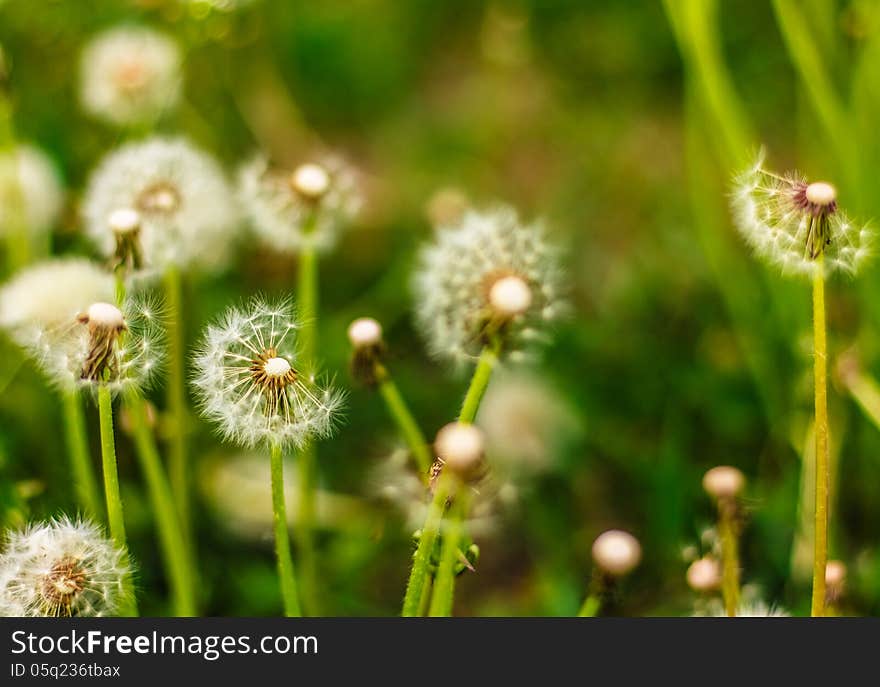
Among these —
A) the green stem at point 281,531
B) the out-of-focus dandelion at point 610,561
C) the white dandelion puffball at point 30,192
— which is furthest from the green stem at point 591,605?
the white dandelion puffball at point 30,192

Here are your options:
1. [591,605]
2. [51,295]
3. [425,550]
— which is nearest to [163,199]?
[51,295]

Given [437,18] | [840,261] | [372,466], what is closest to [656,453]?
[372,466]

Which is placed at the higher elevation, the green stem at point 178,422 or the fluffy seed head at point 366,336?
the green stem at point 178,422

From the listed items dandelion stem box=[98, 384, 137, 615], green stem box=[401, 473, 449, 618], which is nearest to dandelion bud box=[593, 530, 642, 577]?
green stem box=[401, 473, 449, 618]

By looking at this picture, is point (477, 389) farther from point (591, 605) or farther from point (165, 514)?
point (165, 514)

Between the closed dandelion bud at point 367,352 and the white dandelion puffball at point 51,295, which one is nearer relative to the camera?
the closed dandelion bud at point 367,352

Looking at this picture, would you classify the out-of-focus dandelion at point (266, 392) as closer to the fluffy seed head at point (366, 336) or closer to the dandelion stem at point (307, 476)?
the fluffy seed head at point (366, 336)

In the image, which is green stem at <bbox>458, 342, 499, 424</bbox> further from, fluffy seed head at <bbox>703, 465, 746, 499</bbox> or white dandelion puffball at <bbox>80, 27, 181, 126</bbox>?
white dandelion puffball at <bbox>80, 27, 181, 126</bbox>
